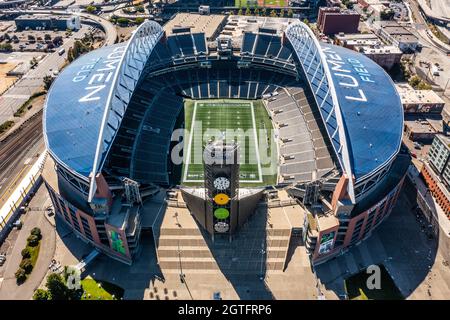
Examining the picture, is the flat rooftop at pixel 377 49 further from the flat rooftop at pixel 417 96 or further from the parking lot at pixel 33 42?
the parking lot at pixel 33 42

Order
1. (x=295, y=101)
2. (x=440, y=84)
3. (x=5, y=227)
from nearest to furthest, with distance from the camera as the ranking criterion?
(x=5, y=227) < (x=295, y=101) < (x=440, y=84)

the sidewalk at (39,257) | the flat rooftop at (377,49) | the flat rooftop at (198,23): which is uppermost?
the flat rooftop at (198,23)

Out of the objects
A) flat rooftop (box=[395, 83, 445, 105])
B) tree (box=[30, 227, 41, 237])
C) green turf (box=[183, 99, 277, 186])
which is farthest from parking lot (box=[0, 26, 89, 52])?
flat rooftop (box=[395, 83, 445, 105])

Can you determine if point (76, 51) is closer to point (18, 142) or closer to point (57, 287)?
point (18, 142)

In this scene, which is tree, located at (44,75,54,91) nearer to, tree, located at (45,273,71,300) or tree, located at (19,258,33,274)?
tree, located at (19,258,33,274)

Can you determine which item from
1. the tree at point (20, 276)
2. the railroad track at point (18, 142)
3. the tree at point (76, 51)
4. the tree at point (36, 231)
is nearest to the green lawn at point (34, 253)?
the tree at point (36, 231)

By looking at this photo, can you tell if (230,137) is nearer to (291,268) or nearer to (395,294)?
(291,268)

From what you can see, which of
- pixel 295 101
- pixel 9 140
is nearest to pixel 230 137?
pixel 295 101
